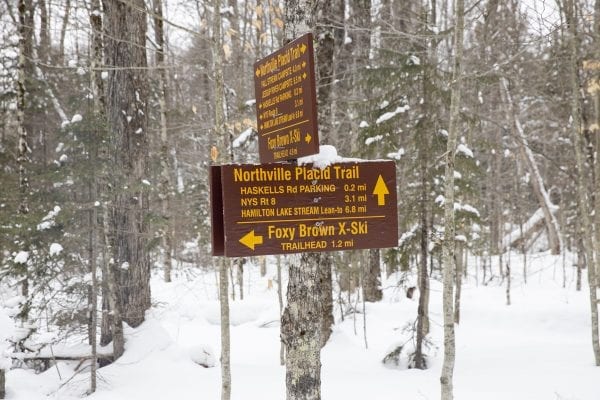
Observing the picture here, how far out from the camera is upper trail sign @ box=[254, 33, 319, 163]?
3209 mm

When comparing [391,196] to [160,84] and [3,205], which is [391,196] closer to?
[3,205]

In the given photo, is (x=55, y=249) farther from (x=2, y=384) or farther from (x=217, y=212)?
(x=217, y=212)

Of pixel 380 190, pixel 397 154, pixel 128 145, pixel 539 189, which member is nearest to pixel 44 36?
pixel 128 145

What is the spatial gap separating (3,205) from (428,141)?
1262 centimetres

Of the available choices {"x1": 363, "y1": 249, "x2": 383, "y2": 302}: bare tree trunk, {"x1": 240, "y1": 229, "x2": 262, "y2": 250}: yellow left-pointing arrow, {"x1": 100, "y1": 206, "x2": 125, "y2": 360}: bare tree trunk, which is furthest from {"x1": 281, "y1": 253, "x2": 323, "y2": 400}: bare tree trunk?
{"x1": 363, "y1": 249, "x2": 383, "y2": 302}: bare tree trunk

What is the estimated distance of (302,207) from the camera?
10.7ft

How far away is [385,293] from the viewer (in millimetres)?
16156

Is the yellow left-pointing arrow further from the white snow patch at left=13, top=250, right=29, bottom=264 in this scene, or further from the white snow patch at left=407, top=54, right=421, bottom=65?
the white snow patch at left=13, top=250, right=29, bottom=264

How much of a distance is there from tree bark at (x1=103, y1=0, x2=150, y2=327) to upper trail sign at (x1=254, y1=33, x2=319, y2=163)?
6.41 metres

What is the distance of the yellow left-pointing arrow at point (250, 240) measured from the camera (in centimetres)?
315

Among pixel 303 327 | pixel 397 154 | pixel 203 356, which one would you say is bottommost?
pixel 203 356

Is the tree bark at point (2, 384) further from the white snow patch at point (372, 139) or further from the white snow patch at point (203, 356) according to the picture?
the white snow patch at point (372, 139)

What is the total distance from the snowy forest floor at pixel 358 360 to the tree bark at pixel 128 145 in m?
0.63

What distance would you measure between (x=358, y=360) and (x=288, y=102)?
770cm
